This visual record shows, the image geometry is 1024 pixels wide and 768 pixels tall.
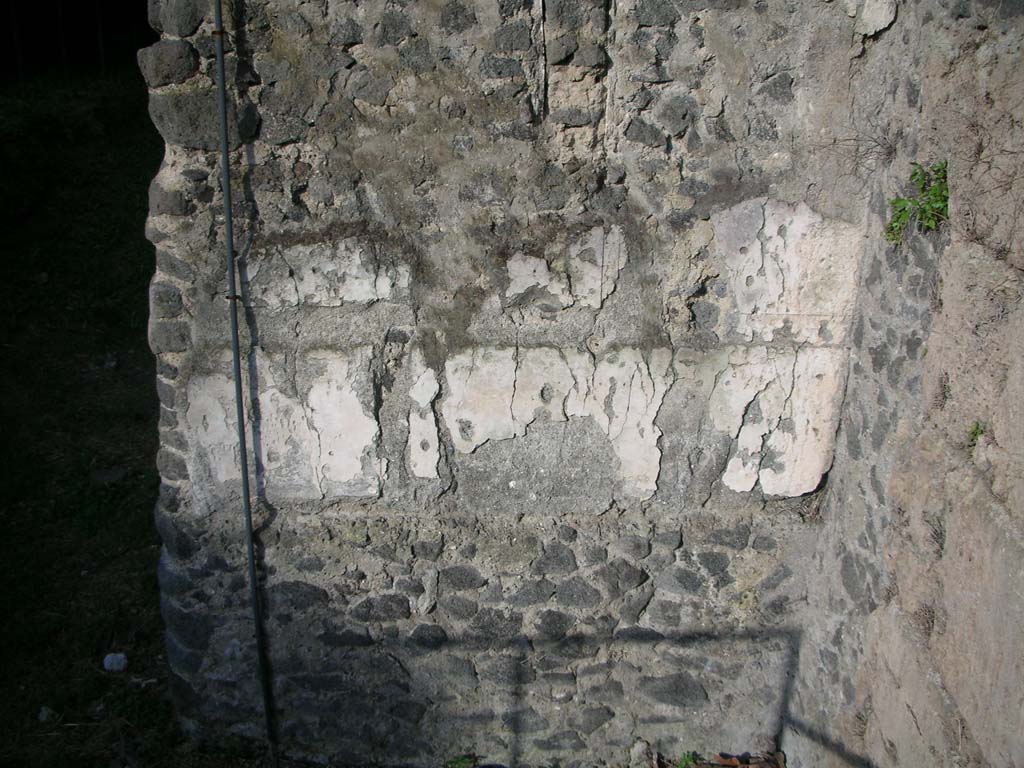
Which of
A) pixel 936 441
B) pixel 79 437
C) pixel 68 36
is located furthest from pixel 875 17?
pixel 68 36

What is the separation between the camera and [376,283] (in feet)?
9.12

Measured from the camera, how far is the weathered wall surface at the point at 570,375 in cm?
252

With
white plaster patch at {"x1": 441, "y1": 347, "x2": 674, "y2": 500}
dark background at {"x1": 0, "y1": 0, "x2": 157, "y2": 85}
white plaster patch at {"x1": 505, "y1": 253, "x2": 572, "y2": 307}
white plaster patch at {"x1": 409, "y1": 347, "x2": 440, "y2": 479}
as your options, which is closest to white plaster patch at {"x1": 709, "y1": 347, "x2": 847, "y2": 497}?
white plaster patch at {"x1": 441, "y1": 347, "x2": 674, "y2": 500}

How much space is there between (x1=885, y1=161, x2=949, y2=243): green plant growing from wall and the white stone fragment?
2.80 ft

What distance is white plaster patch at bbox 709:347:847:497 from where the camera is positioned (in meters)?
2.83

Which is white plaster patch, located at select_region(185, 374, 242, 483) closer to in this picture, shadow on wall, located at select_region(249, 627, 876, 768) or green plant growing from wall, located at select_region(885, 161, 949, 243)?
shadow on wall, located at select_region(249, 627, 876, 768)

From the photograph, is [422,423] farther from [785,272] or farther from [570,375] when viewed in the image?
[785,272]

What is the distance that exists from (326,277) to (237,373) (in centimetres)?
46

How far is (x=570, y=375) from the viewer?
2.85 m

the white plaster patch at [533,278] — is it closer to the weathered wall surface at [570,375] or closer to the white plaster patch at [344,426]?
the weathered wall surface at [570,375]

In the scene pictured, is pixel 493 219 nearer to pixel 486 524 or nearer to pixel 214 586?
pixel 486 524

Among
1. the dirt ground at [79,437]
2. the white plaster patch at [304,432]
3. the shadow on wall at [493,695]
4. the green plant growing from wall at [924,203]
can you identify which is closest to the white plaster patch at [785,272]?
the green plant growing from wall at [924,203]

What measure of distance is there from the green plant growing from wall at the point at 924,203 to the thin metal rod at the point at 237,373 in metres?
2.15

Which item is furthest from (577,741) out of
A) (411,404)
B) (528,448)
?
(411,404)
